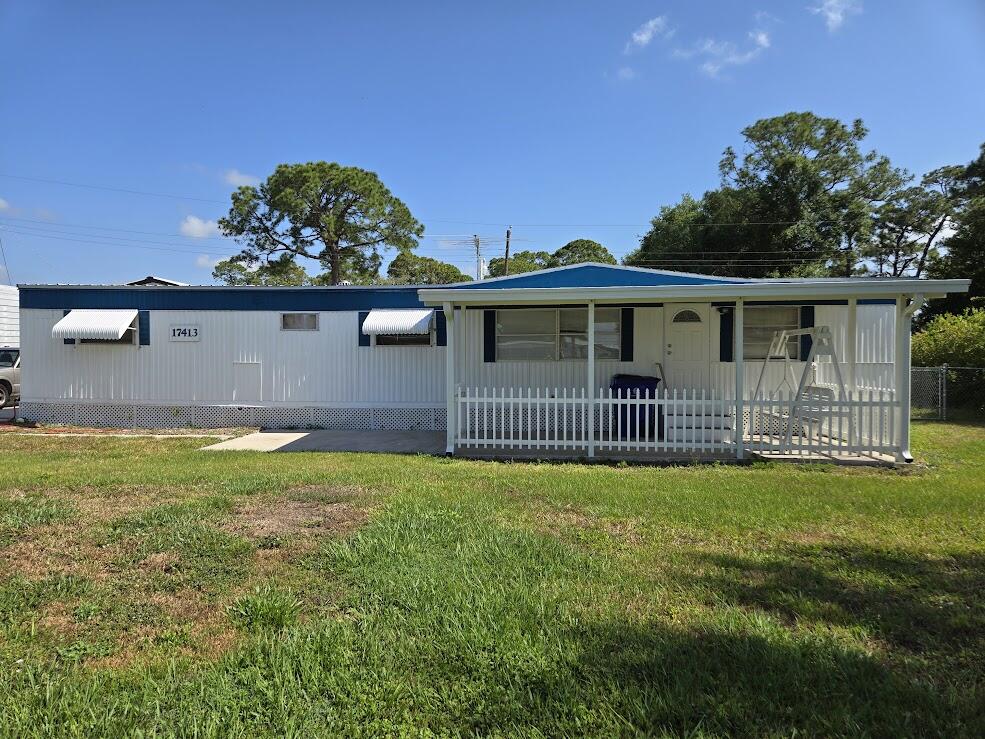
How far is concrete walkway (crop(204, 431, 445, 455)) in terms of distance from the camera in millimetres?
8773

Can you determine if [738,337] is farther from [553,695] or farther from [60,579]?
[60,579]

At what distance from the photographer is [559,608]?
3006mm

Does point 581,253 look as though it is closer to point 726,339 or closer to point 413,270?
point 413,270

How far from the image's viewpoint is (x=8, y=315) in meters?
20.9

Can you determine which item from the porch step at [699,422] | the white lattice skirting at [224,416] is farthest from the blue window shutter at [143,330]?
the porch step at [699,422]

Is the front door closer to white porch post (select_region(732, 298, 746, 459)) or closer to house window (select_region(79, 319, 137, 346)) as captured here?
white porch post (select_region(732, 298, 746, 459))

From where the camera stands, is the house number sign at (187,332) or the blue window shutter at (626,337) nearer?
the blue window shutter at (626,337)

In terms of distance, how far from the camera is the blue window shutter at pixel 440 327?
10877mm

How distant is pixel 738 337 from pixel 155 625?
7337mm

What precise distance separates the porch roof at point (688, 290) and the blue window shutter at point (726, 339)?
41.0 inches

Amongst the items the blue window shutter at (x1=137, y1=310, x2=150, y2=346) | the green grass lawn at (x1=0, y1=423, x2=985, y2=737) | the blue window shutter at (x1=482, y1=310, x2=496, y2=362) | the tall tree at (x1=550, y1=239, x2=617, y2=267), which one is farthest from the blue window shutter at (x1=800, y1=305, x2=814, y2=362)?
the tall tree at (x1=550, y1=239, x2=617, y2=267)

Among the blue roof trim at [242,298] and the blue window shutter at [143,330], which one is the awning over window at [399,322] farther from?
the blue window shutter at [143,330]

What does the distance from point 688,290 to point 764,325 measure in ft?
10.1

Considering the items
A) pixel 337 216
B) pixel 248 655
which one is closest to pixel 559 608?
pixel 248 655
